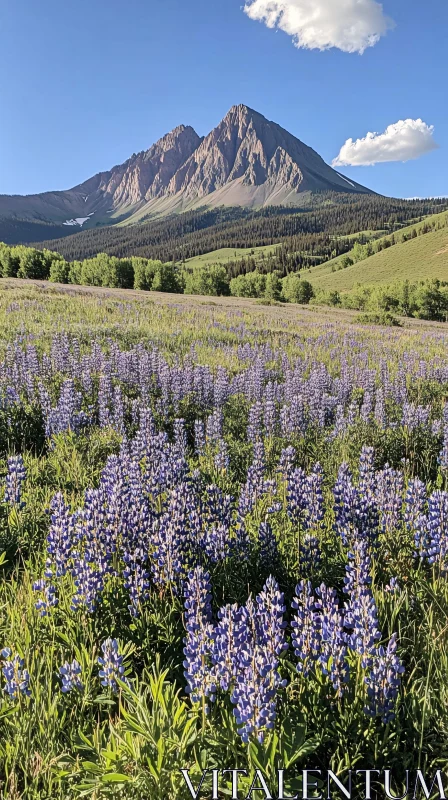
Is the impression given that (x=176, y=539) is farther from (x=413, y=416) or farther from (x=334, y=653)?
(x=413, y=416)

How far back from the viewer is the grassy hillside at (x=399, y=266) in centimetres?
14112

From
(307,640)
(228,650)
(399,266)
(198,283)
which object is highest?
(399,266)

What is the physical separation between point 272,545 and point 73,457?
3.25m

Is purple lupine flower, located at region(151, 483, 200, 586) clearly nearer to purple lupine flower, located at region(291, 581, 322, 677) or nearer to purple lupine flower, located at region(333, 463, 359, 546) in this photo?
purple lupine flower, located at region(291, 581, 322, 677)

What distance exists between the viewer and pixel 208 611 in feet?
8.61

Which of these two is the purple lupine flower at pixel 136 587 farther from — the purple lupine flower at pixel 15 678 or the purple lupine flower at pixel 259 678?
the purple lupine flower at pixel 259 678

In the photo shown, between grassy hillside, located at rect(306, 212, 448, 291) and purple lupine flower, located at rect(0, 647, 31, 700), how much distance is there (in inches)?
5780

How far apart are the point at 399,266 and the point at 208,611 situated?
170 m

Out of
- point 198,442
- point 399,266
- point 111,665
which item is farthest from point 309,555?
point 399,266

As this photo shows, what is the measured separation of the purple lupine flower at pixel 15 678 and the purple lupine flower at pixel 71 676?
0.18 m

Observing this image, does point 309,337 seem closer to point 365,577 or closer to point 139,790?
point 365,577

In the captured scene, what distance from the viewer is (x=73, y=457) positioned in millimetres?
Result: 5648

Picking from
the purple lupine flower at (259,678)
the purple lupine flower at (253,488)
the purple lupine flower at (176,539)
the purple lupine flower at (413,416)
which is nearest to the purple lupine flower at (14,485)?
the purple lupine flower at (176,539)

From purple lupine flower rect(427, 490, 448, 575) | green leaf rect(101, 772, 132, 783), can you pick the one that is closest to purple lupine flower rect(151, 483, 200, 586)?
green leaf rect(101, 772, 132, 783)
